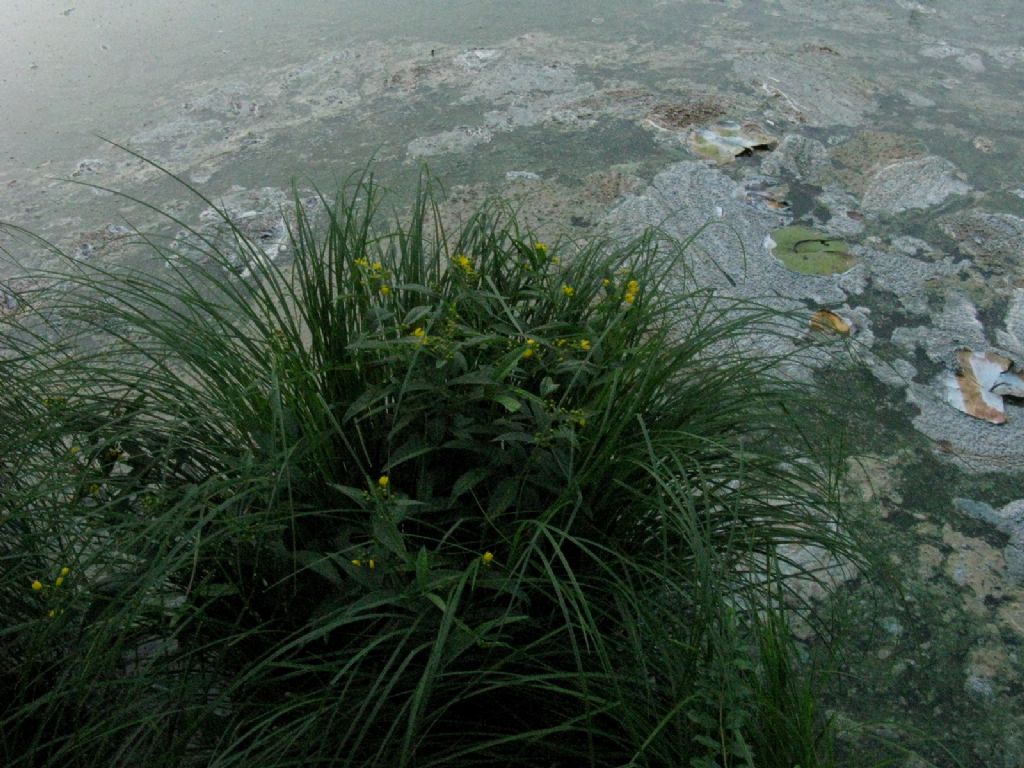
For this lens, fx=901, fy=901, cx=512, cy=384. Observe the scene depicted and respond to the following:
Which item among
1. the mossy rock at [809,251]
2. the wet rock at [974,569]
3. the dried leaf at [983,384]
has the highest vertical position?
the mossy rock at [809,251]

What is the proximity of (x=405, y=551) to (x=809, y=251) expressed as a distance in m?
1.35

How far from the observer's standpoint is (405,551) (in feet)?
2.89

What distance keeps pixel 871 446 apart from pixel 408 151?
4.44 ft

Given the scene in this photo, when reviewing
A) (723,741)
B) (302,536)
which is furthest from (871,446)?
(302,536)

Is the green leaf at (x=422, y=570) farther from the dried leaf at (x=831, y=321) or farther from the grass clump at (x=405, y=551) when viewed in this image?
the dried leaf at (x=831, y=321)

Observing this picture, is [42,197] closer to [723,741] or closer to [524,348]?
[524,348]

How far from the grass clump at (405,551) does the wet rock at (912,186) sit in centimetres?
110

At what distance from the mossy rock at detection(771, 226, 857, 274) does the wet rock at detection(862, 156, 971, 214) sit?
186mm

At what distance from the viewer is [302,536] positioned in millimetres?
1042

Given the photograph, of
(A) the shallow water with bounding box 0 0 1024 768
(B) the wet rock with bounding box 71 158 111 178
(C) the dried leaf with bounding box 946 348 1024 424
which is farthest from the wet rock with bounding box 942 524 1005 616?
(B) the wet rock with bounding box 71 158 111 178

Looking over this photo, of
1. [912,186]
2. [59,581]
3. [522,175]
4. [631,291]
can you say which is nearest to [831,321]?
[912,186]

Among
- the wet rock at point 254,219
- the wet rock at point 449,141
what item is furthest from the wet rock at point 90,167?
the wet rock at point 449,141

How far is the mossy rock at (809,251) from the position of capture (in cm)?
187

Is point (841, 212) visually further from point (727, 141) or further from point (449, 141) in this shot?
point (449, 141)
